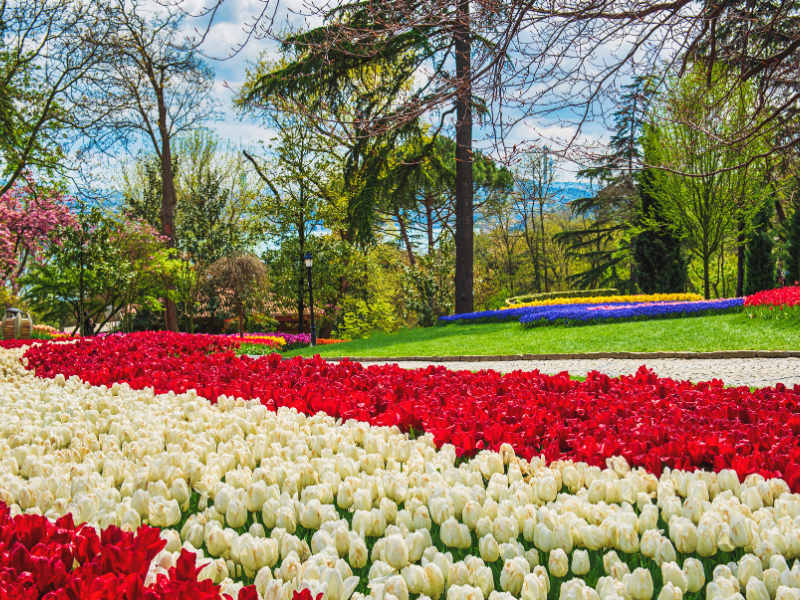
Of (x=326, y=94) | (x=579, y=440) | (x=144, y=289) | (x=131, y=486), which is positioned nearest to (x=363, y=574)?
(x=131, y=486)

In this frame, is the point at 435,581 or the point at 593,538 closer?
the point at 435,581

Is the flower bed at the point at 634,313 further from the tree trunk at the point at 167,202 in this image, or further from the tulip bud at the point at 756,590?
the tree trunk at the point at 167,202

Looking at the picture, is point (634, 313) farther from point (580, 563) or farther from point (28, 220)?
point (28, 220)

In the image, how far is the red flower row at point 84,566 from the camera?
1.40 m

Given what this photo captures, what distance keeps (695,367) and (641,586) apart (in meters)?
6.84

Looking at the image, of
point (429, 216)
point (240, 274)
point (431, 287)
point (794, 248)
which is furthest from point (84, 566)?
point (794, 248)

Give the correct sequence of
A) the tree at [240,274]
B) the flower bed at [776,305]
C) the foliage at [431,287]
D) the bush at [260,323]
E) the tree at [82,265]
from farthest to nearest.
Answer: the bush at [260,323] → the tree at [240,274] → the foliage at [431,287] → the tree at [82,265] → the flower bed at [776,305]

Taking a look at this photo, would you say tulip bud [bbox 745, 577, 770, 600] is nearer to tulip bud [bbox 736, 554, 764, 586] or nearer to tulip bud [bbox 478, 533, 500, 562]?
tulip bud [bbox 736, 554, 764, 586]

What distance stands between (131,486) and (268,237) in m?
21.6

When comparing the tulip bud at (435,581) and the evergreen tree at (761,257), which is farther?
the evergreen tree at (761,257)

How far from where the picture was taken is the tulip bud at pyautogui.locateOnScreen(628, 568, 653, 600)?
4.71 ft

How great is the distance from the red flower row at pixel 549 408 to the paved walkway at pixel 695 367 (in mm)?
2133

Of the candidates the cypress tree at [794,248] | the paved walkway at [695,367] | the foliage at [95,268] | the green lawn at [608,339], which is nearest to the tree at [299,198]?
the foliage at [95,268]

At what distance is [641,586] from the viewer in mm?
1435
